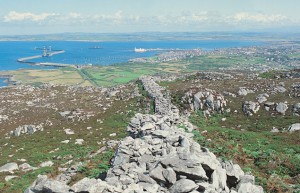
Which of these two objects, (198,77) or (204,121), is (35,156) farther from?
(198,77)

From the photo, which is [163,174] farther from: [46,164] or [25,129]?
[25,129]

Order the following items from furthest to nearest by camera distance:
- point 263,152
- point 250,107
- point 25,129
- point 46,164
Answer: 1. point 250,107
2. point 25,129
3. point 46,164
4. point 263,152

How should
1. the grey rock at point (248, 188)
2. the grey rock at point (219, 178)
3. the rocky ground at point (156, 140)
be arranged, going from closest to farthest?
the grey rock at point (219, 178) → the rocky ground at point (156, 140) → the grey rock at point (248, 188)

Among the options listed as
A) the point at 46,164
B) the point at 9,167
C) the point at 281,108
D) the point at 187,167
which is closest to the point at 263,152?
the point at 187,167

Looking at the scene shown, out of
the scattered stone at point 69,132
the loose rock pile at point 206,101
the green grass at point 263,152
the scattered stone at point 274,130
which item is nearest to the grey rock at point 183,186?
the green grass at point 263,152

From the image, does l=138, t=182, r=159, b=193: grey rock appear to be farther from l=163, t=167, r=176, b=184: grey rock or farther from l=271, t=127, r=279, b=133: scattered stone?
l=271, t=127, r=279, b=133: scattered stone

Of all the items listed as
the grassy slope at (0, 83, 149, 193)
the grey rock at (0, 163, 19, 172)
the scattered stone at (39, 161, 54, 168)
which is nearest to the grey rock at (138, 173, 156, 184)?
the grassy slope at (0, 83, 149, 193)

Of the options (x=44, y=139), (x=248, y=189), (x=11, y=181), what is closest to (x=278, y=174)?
(x=248, y=189)

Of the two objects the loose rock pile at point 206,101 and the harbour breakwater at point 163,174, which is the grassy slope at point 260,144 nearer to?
the loose rock pile at point 206,101
